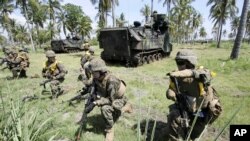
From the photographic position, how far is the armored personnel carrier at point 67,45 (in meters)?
26.8

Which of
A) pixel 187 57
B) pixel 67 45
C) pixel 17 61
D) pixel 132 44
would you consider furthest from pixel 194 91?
pixel 67 45

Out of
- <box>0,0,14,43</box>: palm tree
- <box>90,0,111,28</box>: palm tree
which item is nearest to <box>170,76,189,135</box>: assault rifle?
<box>90,0,111,28</box>: palm tree

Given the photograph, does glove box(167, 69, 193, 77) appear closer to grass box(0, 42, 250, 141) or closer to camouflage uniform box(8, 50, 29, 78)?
grass box(0, 42, 250, 141)

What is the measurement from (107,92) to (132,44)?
9497mm

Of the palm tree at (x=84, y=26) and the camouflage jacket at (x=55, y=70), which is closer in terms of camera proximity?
the camouflage jacket at (x=55, y=70)

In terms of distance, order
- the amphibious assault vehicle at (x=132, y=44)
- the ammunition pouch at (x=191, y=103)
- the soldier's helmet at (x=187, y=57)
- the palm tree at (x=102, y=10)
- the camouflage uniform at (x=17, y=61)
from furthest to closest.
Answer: the palm tree at (x=102, y=10), the amphibious assault vehicle at (x=132, y=44), the camouflage uniform at (x=17, y=61), the ammunition pouch at (x=191, y=103), the soldier's helmet at (x=187, y=57)

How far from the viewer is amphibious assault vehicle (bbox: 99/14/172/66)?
46.1 ft

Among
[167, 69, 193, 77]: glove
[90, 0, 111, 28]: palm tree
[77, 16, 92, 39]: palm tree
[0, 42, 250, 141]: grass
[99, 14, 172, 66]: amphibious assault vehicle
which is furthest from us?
[77, 16, 92, 39]: palm tree

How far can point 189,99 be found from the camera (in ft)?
13.7

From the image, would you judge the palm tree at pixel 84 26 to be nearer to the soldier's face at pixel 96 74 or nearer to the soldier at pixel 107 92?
the soldier at pixel 107 92

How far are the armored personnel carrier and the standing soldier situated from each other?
22.7 m

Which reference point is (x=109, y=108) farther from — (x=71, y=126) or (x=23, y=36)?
(x=23, y=36)

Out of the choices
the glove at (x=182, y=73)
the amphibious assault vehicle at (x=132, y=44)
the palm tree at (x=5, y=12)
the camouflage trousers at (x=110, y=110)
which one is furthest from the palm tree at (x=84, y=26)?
the glove at (x=182, y=73)

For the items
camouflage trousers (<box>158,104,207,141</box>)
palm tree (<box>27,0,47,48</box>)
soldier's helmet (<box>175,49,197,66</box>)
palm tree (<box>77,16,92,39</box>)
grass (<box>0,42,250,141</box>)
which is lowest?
grass (<box>0,42,250,141</box>)
